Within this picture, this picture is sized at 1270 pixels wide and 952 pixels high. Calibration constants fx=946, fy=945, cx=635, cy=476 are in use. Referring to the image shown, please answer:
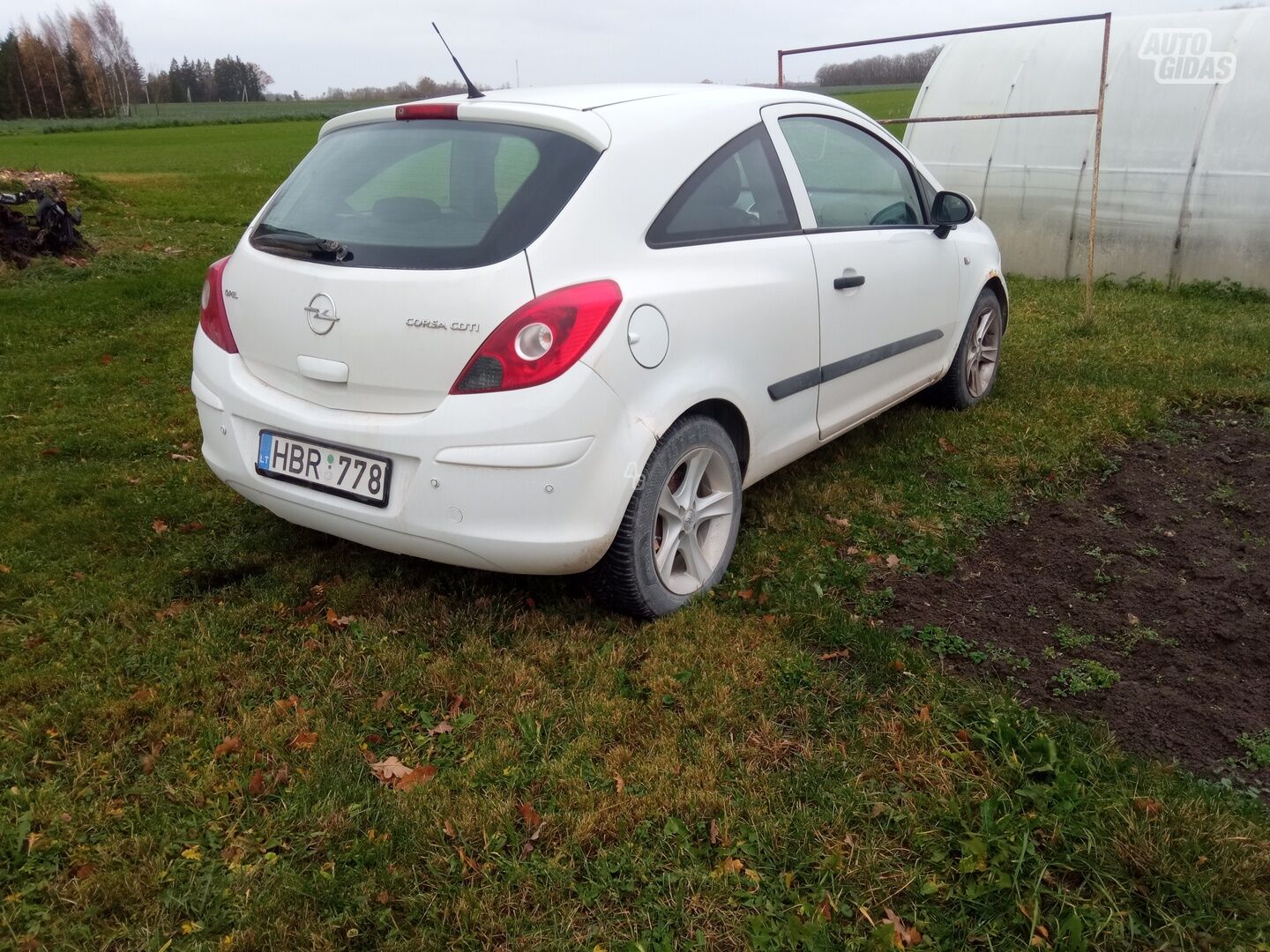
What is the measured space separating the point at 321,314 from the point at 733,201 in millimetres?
1597

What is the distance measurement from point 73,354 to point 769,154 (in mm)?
5747

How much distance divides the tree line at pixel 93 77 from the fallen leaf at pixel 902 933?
90370 millimetres

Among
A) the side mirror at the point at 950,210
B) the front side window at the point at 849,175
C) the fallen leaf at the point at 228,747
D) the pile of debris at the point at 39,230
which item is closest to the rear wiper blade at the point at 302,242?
the fallen leaf at the point at 228,747

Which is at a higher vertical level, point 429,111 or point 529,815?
point 429,111

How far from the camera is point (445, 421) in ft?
9.55

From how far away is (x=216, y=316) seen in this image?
3.53 metres

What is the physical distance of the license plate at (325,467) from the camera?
3051mm

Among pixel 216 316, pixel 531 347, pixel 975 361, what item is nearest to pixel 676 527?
pixel 531 347

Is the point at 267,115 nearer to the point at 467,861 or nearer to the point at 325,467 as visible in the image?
the point at 325,467

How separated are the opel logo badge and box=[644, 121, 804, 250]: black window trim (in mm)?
1064

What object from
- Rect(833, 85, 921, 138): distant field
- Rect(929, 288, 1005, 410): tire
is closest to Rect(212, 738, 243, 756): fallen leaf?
Rect(929, 288, 1005, 410): tire

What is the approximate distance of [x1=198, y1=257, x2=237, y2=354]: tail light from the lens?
3459 mm

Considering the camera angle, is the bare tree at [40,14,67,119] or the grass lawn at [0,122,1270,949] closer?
the grass lawn at [0,122,1270,949]

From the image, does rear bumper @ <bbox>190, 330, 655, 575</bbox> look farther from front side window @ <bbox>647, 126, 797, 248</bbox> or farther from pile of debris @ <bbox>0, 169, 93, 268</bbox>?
pile of debris @ <bbox>0, 169, 93, 268</bbox>
